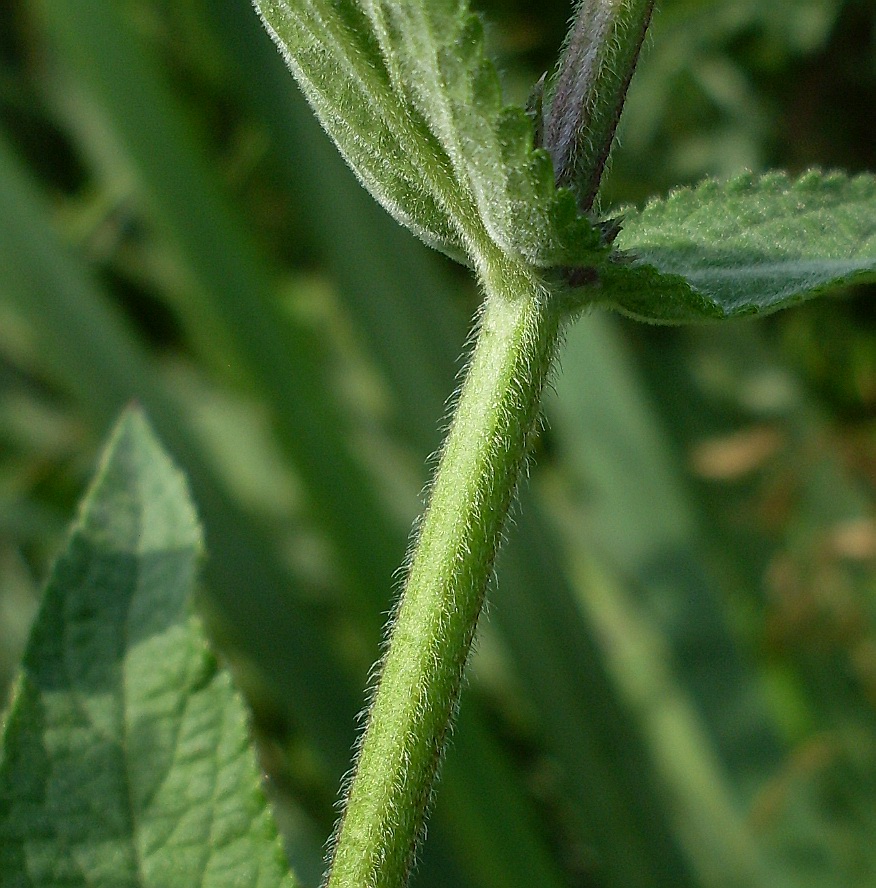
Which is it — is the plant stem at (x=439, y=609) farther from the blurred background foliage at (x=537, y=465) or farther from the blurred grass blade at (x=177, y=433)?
the blurred grass blade at (x=177, y=433)

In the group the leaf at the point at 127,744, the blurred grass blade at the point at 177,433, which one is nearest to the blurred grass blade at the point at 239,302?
the blurred grass blade at the point at 177,433

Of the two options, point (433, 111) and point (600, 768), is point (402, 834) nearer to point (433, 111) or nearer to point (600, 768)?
point (433, 111)

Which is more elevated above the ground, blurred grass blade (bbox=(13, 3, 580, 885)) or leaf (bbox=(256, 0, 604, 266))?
leaf (bbox=(256, 0, 604, 266))

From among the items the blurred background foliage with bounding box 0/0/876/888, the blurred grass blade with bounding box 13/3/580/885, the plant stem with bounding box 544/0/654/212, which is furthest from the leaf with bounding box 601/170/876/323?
the blurred grass blade with bounding box 13/3/580/885

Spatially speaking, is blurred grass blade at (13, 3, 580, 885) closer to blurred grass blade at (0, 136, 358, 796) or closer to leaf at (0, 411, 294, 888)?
blurred grass blade at (0, 136, 358, 796)

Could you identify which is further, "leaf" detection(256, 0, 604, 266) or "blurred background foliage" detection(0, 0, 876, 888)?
"blurred background foliage" detection(0, 0, 876, 888)

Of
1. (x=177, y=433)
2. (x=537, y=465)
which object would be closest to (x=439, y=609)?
(x=537, y=465)

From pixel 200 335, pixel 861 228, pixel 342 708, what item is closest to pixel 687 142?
pixel 200 335
